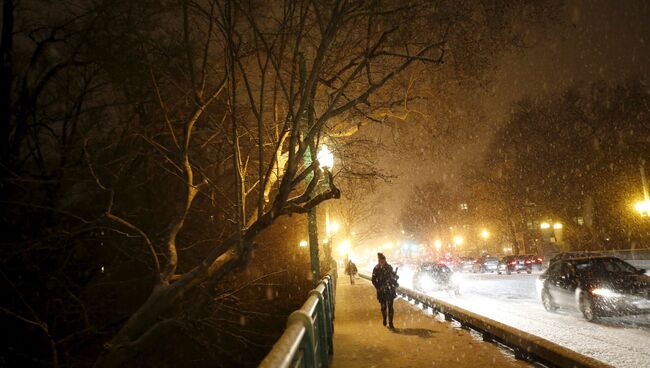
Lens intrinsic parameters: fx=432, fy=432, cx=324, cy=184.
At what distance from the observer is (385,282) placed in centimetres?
1087

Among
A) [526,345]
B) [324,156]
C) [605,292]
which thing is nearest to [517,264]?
[605,292]

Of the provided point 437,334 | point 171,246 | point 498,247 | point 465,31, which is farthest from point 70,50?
point 498,247

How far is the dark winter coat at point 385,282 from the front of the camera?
35.4 feet

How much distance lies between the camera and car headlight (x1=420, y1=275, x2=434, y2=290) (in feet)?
76.5

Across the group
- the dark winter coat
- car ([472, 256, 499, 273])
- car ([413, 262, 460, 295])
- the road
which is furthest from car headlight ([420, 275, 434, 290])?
car ([472, 256, 499, 273])

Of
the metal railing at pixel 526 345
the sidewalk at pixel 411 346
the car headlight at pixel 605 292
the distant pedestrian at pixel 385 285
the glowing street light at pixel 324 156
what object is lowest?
the sidewalk at pixel 411 346

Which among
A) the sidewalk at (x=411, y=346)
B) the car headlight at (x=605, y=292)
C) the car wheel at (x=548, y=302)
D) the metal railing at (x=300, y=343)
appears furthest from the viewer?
the car wheel at (x=548, y=302)

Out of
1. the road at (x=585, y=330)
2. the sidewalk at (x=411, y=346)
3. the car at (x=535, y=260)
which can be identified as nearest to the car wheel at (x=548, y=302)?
the road at (x=585, y=330)

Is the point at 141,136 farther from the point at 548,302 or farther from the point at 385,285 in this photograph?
the point at 548,302

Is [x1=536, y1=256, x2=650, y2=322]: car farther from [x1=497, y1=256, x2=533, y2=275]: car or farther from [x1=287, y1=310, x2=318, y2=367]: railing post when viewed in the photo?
[x1=497, y1=256, x2=533, y2=275]: car

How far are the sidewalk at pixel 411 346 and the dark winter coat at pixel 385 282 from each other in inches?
30.8

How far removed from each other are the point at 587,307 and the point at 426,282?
42.7 feet

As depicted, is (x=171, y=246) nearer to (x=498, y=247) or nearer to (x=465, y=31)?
(x=465, y=31)

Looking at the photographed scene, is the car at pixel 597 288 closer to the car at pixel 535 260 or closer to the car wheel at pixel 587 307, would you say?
the car wheel at pixel 587 307
